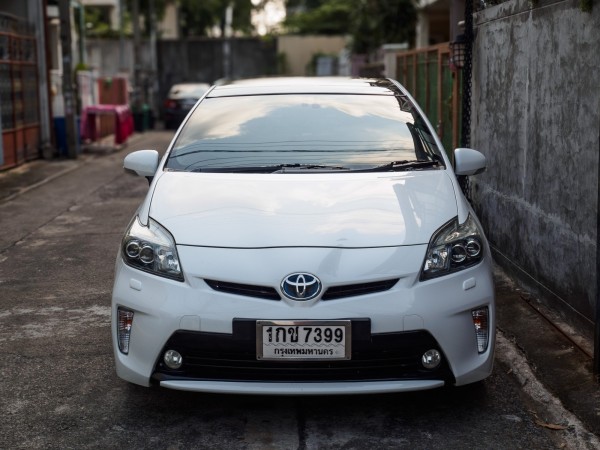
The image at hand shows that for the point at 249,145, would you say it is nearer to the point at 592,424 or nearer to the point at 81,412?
the point at 81,412

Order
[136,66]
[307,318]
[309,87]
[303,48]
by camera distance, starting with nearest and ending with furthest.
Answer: [307,318] → [309,87] → [136,66] → [303,48]

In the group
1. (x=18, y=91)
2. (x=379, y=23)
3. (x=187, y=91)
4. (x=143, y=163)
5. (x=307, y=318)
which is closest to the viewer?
(x=307, y=318)

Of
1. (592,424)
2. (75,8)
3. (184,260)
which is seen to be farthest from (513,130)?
(75,8)

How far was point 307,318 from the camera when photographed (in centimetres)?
402

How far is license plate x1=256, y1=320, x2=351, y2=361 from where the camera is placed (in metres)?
4.03

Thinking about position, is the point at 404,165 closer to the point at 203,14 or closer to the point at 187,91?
the point at 187,91

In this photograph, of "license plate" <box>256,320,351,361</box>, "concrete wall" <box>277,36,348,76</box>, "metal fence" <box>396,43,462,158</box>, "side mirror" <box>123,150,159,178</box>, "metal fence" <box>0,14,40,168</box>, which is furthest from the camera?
"concrete wall" <box>277,36,348,76</box>

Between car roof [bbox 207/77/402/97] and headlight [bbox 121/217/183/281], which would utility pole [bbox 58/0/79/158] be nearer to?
car roof [bbox 207/77/402/97]

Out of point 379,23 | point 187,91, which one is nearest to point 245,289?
point 379,23

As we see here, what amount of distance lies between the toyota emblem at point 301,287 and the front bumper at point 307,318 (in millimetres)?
38

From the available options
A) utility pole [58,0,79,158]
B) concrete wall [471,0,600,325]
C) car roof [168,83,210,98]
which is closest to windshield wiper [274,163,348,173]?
concrete wall [471,0,600,325]

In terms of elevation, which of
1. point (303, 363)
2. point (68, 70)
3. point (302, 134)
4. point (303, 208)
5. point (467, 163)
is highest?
point (68, 70)

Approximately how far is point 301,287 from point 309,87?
7.51 feet

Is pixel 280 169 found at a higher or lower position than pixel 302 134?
lower
